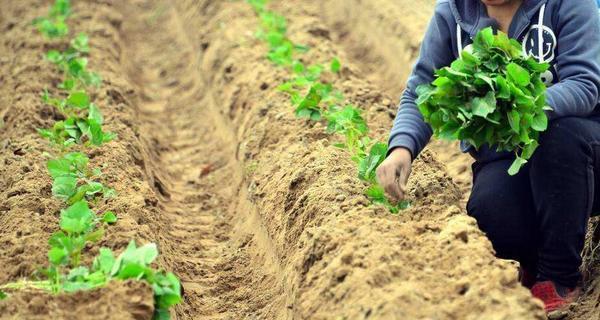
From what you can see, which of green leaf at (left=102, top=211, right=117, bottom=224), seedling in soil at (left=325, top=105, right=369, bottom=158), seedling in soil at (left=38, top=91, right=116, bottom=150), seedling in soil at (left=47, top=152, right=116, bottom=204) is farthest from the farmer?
seedling in soil at (left=38, top=91, right=116, bottom=150)

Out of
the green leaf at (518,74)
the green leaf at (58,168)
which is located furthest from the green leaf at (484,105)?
the green leaf at (58,168)

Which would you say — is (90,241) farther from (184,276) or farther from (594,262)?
(594,262)

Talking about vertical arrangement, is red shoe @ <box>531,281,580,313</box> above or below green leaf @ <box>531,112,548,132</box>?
below

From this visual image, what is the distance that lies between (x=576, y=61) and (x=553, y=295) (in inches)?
36.0

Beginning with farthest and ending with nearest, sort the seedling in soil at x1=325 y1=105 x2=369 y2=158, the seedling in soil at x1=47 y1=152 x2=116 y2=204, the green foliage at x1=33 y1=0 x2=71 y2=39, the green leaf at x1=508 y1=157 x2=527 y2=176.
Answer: the green foliage at x1=33 y1=0 x2=71 y2=39 → the seedling in soil at x1=325 y1=105 x2=369 y2=158 → the seedling in soil at x1=47 y1=152 x2=116 y2=204 → the green leaf at x1=508 y1=157 x2=527 y2=176

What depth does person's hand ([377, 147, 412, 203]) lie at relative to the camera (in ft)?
12.0

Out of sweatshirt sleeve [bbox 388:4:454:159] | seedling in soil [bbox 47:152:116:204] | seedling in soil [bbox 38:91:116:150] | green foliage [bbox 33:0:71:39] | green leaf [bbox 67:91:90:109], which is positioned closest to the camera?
sweatshirt sleeve [bbox 388:4:454:159]

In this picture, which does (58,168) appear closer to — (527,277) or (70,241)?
(70,241)

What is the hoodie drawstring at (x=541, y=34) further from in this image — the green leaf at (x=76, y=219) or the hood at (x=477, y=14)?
the green leaf at (x=76, y=219)

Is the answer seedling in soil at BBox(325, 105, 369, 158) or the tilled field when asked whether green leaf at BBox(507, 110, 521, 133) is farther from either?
seedling in soil at BBox(325, 105, 369, 158)

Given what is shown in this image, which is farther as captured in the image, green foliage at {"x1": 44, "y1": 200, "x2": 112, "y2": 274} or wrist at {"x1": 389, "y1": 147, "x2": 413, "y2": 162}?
wrist at {"x1": 389, "y1": 147, "x2": 413, "y2": 162}

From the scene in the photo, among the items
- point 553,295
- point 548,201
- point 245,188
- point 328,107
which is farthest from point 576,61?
point 245,188

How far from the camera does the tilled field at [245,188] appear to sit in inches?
130

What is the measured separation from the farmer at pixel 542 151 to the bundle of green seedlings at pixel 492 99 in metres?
0.12
